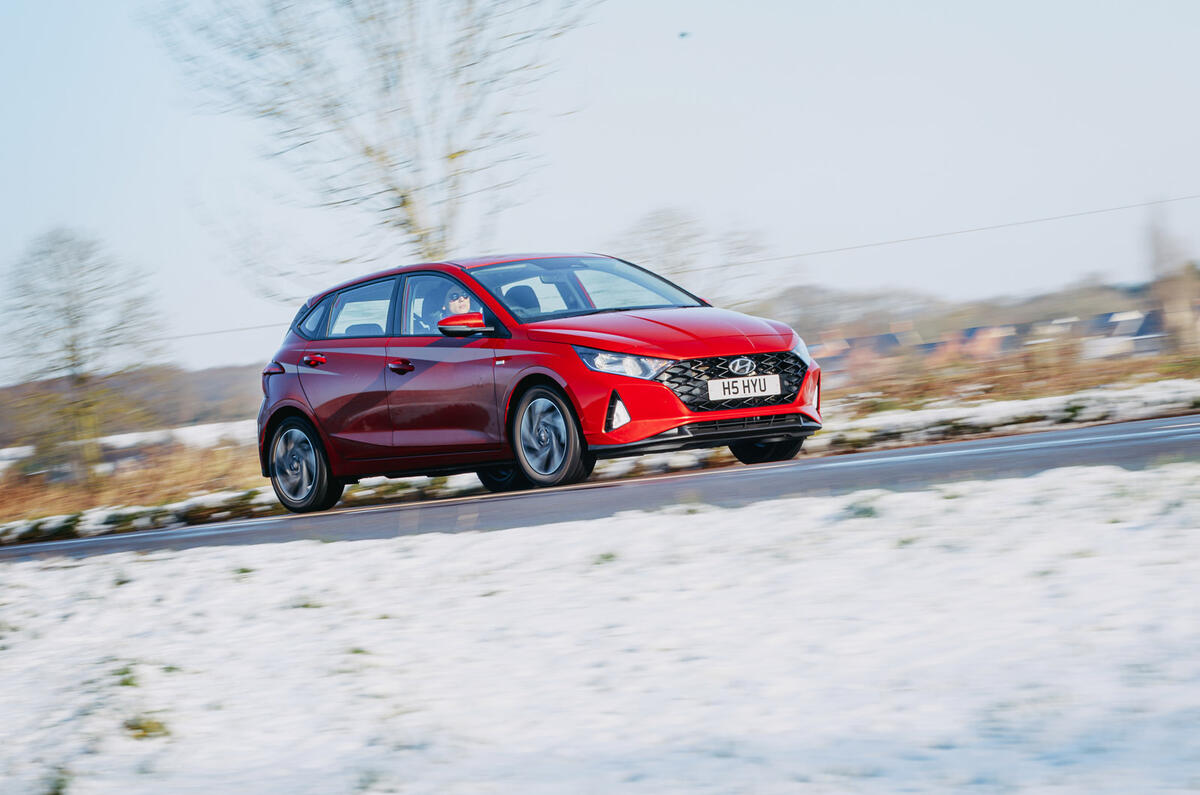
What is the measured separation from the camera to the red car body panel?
27.9ft

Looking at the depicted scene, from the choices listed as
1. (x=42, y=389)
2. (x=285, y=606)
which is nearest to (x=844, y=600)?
(x=285, y=606)

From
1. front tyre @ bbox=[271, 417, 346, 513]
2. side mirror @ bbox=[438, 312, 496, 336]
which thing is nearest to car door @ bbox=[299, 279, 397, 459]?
front tyre @ bbox=[271, 417, 346, 513]

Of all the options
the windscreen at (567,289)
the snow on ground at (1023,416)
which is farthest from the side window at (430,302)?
the snow on ground at (1023,416)

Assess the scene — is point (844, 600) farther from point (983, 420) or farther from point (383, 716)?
point (983, 420)

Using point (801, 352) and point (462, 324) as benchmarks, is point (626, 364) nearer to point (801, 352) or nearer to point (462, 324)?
point (462, 324)

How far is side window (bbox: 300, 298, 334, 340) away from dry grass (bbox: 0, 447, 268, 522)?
4537mm

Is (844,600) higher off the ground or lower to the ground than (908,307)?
lower

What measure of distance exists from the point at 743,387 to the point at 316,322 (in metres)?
3.86

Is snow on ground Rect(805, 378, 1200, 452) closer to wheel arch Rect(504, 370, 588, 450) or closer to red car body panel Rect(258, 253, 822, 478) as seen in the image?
red car body panel Rect(258, 253, 822, 478)

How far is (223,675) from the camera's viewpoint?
4.67m

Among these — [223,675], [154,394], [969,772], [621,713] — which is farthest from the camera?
[154,394]

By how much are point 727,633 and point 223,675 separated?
176 centimetres

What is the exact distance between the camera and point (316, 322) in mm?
10875

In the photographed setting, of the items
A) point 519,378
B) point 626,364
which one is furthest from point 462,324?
point 626,364
